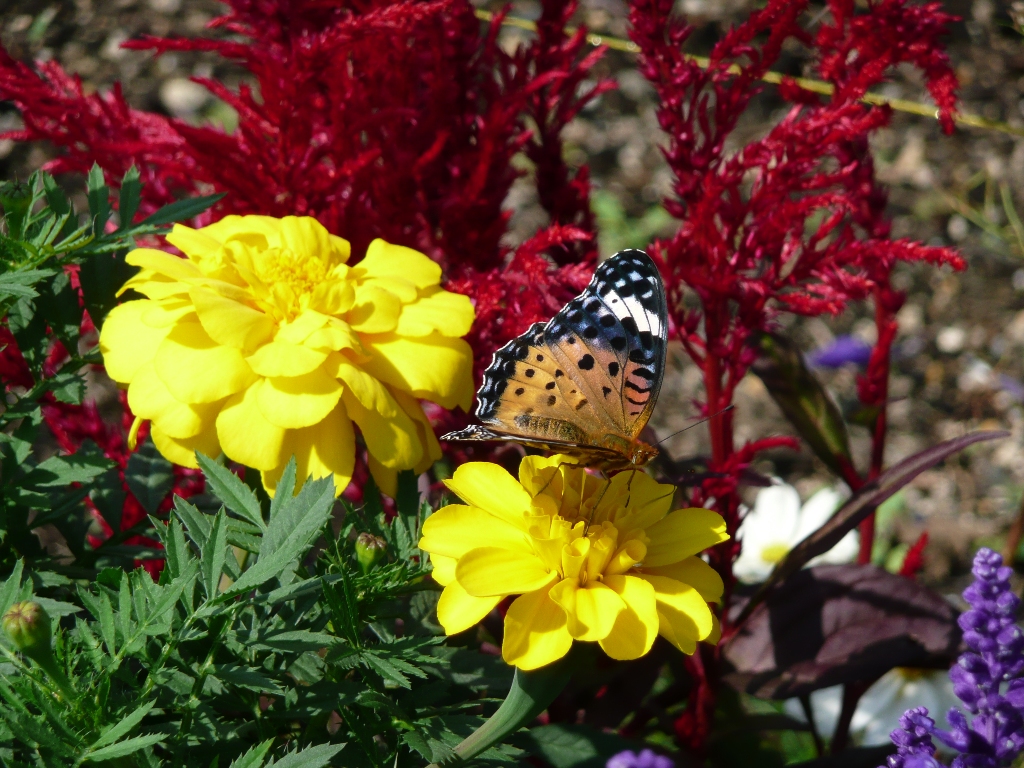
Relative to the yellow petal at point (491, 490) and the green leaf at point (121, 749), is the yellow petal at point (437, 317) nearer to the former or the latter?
the yellow petal at point (491, 490)

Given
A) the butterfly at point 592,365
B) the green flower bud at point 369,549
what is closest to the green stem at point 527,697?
the green flower bud at point 369,549

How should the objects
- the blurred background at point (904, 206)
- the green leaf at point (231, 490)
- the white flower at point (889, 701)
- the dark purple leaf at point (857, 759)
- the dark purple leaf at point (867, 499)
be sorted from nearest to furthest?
the green leaf at point (231, 490) → the dark purple leaf at point (867, 499) → the dark purple leaf at point (857, 759) → the white flower at point (889, 701) → the blurred background at point (904, 206)

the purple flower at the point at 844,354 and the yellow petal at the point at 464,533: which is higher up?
the yellow petal at the point at 464,533

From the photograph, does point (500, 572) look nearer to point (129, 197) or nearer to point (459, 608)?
point (459, 608)

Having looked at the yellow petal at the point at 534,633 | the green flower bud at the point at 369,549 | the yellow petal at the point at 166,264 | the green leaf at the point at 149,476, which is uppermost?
the yellow petal at the point at 166,264

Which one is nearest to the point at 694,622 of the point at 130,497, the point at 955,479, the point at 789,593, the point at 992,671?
the point at 992,671

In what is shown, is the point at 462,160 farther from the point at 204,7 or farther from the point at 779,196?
the point at 204,7

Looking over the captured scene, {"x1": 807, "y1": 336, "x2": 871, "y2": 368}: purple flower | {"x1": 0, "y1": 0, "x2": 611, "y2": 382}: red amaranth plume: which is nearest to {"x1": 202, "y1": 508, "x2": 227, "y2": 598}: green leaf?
{"x1": 0, "y1": 0, "x2": 611, "y2": 382}: red amaranth plume
